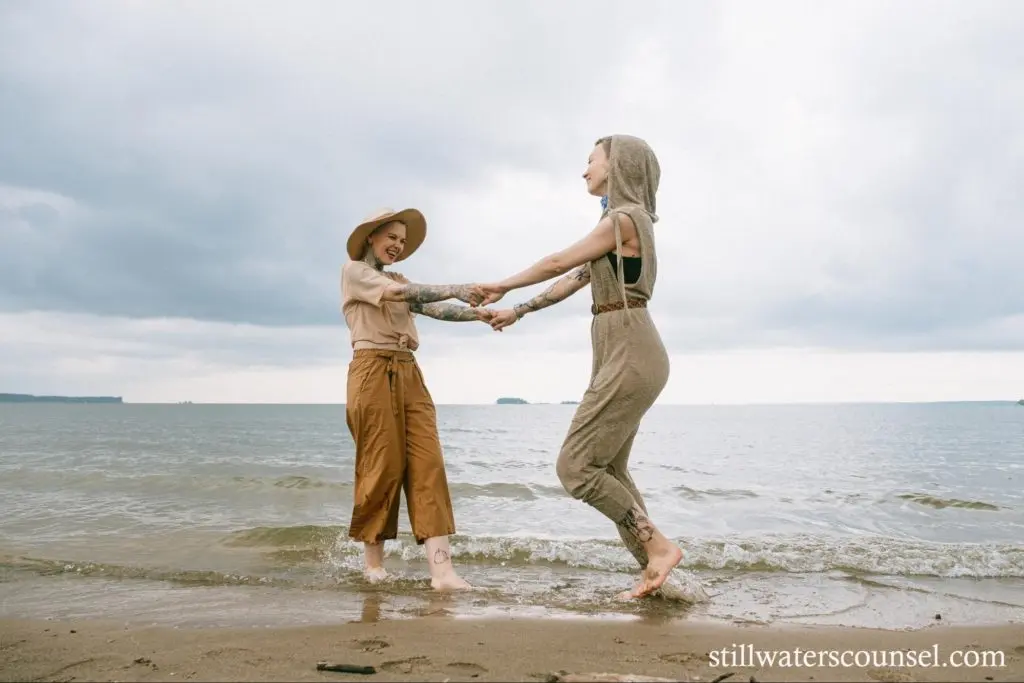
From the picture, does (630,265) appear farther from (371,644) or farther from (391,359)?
(371,644)

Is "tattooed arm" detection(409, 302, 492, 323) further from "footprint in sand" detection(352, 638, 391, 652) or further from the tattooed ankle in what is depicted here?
"footprint in sand" detection(352, 638, 391, 652)

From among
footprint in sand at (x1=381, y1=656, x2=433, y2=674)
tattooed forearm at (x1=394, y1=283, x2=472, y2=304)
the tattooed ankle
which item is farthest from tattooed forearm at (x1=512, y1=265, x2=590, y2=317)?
footprint in sand at (x1=381, y1=656, x2=433, y2=674)

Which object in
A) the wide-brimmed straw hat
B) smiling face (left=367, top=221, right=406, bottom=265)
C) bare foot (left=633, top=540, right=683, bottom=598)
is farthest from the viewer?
smiling face (left=367, top=221, right=406, bottom=265)

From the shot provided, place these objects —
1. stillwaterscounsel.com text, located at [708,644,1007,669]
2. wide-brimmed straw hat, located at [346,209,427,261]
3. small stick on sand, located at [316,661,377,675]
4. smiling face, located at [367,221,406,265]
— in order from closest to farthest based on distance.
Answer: small stick on sand, located at [316,661,377,675], stillwaterscounsel.com text, located at [708,644,1007,669], wide-brimmed straw hat, located at [346,209,427,261], smiling face, located at [367,221,406,265]

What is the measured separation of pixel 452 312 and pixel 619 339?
1.26 meters

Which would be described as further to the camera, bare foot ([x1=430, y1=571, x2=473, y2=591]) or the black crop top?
bare foot ([x1=430, y1=571, x2=473, y2=591])

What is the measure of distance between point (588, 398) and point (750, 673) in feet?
5.78

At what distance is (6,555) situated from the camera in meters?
5.86

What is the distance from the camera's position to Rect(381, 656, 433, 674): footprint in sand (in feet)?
8.63

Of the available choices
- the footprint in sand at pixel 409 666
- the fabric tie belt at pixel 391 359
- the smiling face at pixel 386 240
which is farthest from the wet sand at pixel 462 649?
the smiling face at pixel 386 240

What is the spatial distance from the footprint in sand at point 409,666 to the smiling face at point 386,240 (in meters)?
2.88

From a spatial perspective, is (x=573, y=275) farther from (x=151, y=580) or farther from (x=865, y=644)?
(x=151, y=580)

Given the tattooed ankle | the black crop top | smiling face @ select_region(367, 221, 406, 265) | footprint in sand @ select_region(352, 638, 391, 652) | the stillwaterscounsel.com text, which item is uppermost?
smiling face @ select_region(367, 221, 406, 265)

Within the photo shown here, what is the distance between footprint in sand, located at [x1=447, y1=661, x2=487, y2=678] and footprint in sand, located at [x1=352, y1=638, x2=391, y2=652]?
0.39m
